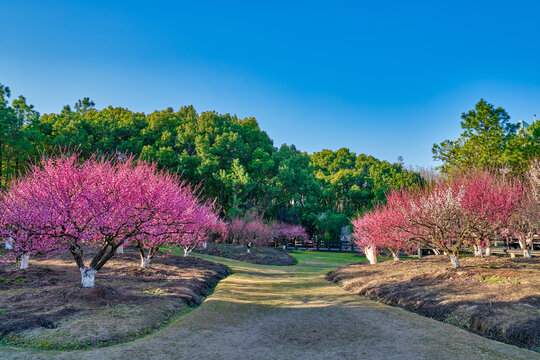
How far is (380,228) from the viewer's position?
24234 mm

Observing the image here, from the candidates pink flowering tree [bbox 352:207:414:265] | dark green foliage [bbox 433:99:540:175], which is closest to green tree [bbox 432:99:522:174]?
dark green foliage [bbox 433:99:540:175]

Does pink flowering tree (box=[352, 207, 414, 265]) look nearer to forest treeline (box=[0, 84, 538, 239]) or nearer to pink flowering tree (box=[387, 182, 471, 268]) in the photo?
pink flowering tree (box=[387, 182, 471, 268])

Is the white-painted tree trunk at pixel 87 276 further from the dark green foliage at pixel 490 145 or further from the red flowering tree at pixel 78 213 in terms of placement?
the dark green foliage at pixel 490 145

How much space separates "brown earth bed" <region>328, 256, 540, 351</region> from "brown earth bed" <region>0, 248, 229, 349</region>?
323 inches

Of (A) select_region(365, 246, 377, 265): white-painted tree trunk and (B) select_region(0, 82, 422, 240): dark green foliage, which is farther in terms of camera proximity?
(B) select_region(0, 82, 422, 240): dark green foliage

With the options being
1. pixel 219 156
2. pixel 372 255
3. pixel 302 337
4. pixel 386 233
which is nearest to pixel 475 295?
pixel 302 337

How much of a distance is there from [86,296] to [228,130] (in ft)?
167

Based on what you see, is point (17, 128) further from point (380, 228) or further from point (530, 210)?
point (530, 210)

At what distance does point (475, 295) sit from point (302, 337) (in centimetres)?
677

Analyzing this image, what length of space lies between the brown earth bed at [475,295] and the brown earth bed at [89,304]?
821cm

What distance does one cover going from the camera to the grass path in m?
7.52

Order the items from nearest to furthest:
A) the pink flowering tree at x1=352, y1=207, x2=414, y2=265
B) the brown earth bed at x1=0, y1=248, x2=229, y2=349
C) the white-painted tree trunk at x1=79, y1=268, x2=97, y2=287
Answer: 1. the brown earth bed at x1=0, y1=248, x2=229, y2=349
2. the white-painted tree trunk at x1=79, y1=268, x2=97, y2=287
3. the pink flowering tree at x1=352, y1=207, x2=414, y2=265

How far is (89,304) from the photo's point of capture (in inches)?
412

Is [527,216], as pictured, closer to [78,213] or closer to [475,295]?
[475,295]
